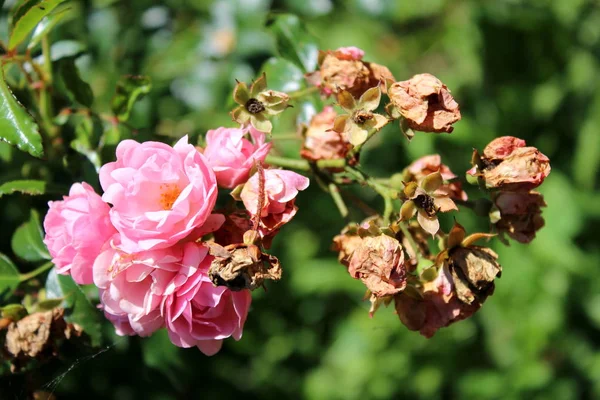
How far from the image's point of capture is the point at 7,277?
1.30 metres

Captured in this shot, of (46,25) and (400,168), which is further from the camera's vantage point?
(400,168)

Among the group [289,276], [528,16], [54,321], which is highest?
[54,321]

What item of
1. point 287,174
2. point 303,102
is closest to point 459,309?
point 287,174

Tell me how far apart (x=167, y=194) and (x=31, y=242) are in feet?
1.40

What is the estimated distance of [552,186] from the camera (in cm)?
260

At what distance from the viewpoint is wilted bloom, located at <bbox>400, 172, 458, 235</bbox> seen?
3.59ft

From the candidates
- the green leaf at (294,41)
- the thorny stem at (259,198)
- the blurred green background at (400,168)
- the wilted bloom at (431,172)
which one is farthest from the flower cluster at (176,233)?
the blurred green background at (400,168)

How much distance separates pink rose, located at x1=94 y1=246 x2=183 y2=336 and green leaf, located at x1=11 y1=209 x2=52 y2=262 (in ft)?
1.00

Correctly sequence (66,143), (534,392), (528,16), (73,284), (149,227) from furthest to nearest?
(528,16)
(534,392)
(66,143)
(73,284)
(149,227)

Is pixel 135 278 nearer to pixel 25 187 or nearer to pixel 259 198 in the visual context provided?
pixel 259 198

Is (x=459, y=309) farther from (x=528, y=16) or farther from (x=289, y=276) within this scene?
(x=528, y=16)

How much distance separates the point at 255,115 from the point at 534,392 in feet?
6.10

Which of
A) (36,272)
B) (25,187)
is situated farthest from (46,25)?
(36,272)

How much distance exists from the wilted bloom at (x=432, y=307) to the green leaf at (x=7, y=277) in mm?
755
